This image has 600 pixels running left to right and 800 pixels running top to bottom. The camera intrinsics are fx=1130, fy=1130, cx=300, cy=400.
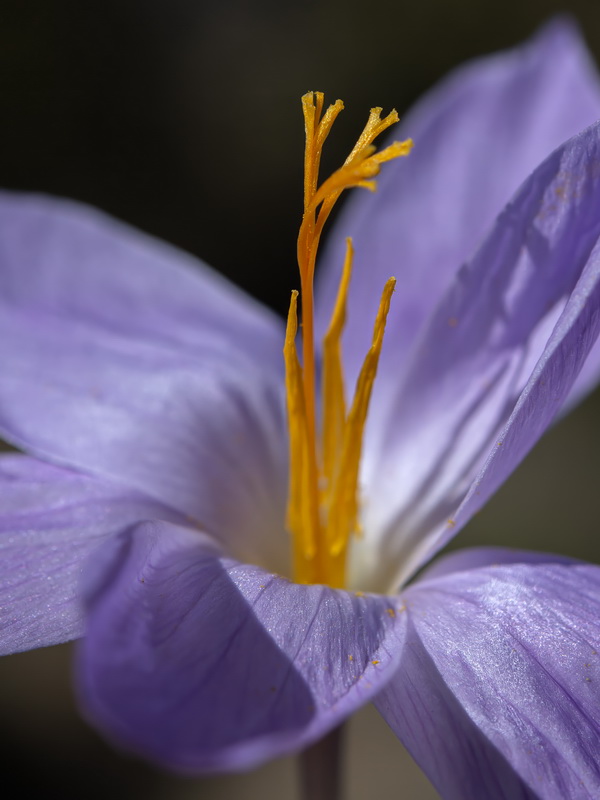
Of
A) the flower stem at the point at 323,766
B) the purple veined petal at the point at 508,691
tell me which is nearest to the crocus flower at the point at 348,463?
the purple veined petal at the point at 508,691

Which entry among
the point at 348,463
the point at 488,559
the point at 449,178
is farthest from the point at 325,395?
the point at 449,178

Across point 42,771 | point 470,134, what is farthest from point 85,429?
point 42,771

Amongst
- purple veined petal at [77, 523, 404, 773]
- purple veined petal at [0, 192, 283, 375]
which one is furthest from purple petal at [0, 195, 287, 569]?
purple veined petal at [77, 523, 404, 773]

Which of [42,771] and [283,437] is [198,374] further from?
[42,771]

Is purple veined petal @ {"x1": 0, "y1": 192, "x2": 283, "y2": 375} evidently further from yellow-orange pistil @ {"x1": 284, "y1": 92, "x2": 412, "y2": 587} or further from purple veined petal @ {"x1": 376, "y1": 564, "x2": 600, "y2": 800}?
purple veined petal @ {"x1": 376, "y1": 564, "x2": 600, "y2": 800}

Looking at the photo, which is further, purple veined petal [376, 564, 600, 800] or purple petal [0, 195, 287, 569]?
purple petal [0, 195, 287, 569]

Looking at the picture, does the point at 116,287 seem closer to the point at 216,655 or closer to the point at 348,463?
the point at 348,463
